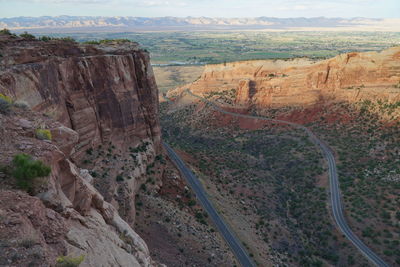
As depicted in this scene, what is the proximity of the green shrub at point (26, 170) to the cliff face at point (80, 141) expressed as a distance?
0.33 m

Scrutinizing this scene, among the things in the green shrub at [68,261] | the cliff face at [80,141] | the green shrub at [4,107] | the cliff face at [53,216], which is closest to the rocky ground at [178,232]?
the cliff face at [80,141]

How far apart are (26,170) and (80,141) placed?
1719cm

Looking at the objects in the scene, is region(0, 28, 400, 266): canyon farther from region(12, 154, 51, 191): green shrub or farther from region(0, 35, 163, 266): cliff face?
region(12, 154, 51, 191): green shrub

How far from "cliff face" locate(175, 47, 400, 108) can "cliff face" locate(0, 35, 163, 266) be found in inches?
1675

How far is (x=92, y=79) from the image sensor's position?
28.4 m

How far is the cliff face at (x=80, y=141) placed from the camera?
9688 millimetres

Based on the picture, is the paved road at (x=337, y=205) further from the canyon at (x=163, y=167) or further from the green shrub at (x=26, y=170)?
the green shrub at (x=26, y=170)

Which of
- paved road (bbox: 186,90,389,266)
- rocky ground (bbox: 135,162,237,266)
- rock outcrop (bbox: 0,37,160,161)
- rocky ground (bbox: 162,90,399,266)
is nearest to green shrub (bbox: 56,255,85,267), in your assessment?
rock outcrop (bbox: 0,37,160,161)

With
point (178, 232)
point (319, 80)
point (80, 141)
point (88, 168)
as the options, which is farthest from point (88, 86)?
point (319, 80)

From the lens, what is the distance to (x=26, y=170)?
32.0 ft

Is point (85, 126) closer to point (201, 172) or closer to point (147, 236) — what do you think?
point (147, 236)

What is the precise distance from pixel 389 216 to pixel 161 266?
29.1 metres

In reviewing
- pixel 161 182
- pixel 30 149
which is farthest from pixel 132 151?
pixel 30 149

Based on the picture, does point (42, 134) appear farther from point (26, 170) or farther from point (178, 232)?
point (178, 232)
